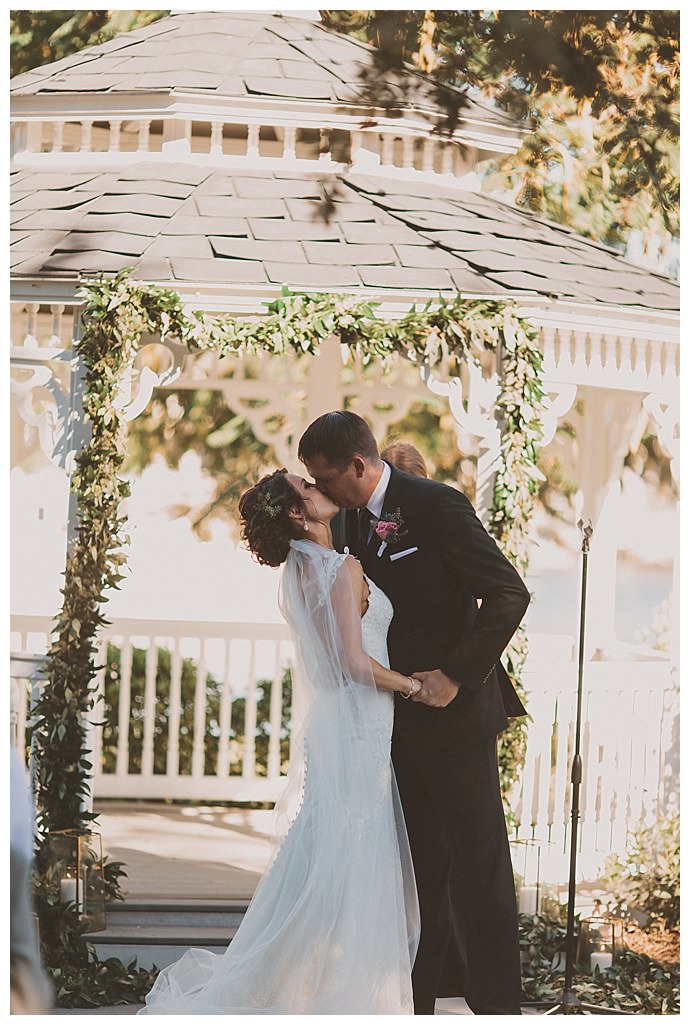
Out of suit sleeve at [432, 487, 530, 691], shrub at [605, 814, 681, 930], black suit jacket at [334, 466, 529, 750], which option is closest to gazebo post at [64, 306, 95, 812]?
black suit jacket at [334, 466, 529, 750]

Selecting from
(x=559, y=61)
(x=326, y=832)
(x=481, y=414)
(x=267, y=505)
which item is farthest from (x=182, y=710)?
(x=559, y=61)

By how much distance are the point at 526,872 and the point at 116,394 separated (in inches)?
129

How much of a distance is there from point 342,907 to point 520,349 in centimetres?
303

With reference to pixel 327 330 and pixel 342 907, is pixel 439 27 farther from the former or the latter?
pixel 342 907

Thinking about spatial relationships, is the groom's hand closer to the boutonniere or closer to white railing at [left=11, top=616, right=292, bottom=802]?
the boutonniere

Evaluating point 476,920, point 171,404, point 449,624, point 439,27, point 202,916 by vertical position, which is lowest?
point 202,916

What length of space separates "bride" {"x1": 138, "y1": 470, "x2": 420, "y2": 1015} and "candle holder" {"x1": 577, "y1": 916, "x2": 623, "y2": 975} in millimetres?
1843

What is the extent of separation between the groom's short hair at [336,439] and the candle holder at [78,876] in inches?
99.6

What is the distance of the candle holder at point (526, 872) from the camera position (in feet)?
20.2

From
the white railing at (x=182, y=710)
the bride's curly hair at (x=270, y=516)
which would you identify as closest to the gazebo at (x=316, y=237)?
the white railing at (x=182, y=710)

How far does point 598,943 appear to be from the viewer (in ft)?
19.8

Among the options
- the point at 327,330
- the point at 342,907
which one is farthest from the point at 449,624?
the point at 327,330

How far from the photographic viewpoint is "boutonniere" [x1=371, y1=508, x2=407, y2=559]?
4.61 meters

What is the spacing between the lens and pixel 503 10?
6.20m
